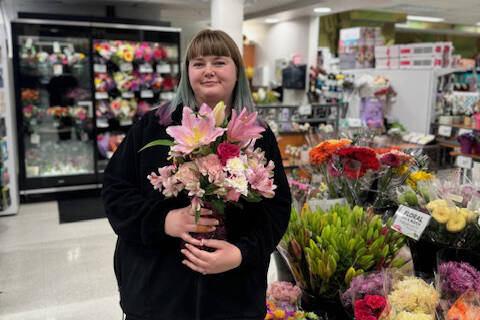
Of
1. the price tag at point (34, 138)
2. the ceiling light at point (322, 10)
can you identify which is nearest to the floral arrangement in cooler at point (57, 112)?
the price tag at point (34, 138)

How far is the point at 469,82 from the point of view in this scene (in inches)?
268

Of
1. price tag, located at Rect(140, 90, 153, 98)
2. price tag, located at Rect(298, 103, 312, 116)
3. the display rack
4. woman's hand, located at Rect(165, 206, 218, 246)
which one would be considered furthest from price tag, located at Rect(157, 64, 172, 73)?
woman's hand, located at Rect(165, 206, 218, 246)

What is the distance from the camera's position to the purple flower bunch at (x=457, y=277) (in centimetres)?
137

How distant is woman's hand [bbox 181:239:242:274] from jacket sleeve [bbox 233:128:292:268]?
1.9 inches

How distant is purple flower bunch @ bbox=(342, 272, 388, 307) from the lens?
4.86ft

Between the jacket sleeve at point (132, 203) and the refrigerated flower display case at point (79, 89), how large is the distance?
4.51m

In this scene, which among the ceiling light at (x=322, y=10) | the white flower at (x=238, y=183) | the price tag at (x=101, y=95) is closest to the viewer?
the white flower at (x=238, y=183)

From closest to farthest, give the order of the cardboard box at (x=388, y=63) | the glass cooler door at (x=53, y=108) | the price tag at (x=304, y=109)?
the price tag at (x=304, y=109) < the glass cooler door at (x=53, y=108) < the cardboard box at (x=388, y=63)

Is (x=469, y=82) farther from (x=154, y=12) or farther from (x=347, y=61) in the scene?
(x=154, y=12)

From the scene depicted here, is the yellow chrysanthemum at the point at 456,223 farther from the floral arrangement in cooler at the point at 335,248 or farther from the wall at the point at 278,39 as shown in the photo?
the wall at the point at 278,39

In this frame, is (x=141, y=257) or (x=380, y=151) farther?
(x=380, y=151)

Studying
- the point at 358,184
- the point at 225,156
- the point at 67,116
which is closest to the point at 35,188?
the point at 67,116

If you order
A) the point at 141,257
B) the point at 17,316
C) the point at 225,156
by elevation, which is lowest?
the point at 17,316

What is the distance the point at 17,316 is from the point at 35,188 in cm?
288
